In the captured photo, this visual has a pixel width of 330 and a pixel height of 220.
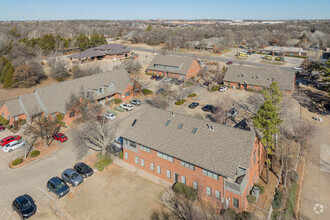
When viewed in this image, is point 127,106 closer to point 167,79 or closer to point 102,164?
point 102,164

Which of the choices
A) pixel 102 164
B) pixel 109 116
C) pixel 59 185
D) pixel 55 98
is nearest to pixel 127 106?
pixel 109 116

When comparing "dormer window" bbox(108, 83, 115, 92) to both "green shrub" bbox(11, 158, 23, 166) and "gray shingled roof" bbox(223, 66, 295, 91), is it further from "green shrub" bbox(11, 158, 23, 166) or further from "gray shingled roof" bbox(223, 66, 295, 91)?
"gray shingled roof" bbox(223, 66, 295, 91)

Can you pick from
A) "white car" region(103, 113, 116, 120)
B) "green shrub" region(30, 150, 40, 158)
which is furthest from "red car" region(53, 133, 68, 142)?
"white car" region(103, 113, 116, 120)

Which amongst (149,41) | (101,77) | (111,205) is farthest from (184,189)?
(149,41)

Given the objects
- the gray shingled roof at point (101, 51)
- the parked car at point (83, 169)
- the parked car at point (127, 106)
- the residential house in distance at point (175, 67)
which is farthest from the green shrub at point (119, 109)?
the gray shingled roof at point (101, 51)

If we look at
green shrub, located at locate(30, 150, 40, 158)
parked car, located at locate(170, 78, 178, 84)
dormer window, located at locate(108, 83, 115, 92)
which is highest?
dormer window, located at locate(108, 83, 115, 92)

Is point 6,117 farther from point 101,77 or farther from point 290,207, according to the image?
point 290,207
